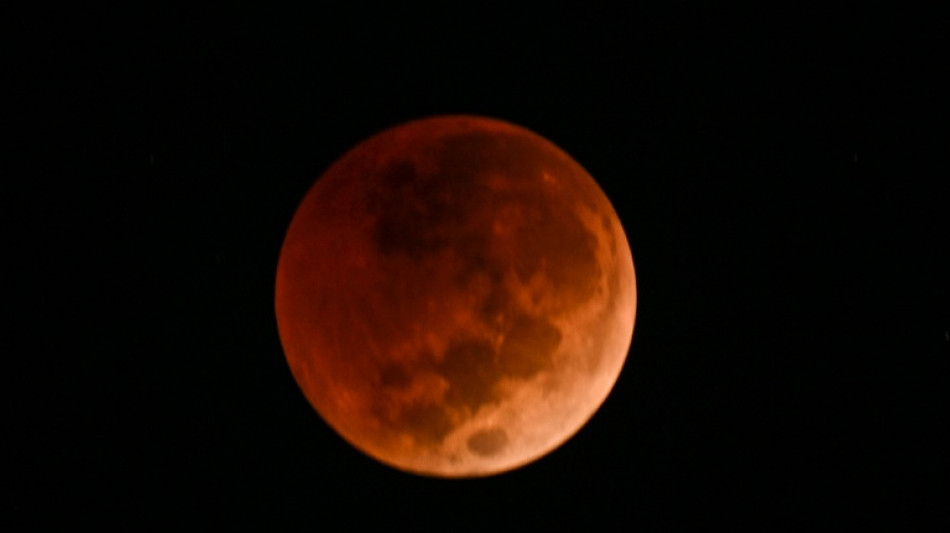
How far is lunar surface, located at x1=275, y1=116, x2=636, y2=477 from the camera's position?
388cm

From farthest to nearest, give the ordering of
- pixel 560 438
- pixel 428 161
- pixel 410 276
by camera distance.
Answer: pixel 560 438 → pixel 428 161 → pixel 410 276

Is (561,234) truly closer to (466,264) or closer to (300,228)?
(466,264)

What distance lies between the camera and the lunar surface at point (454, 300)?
3.88 m

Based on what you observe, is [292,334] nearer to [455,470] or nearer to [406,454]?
[406,454]

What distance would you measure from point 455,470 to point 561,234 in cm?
147

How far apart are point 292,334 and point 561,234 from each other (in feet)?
5.38

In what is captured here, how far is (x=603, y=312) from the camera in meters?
4.25

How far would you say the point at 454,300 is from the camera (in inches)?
152

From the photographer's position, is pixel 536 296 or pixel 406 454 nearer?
pixel 536 296

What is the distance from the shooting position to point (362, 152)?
14.7 ft

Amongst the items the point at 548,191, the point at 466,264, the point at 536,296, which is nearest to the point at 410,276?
the point at 466,264

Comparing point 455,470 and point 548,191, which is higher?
point 548,191

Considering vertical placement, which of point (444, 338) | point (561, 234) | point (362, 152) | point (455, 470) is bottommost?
point (455, 470)

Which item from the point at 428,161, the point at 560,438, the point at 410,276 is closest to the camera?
the point at 410,276
